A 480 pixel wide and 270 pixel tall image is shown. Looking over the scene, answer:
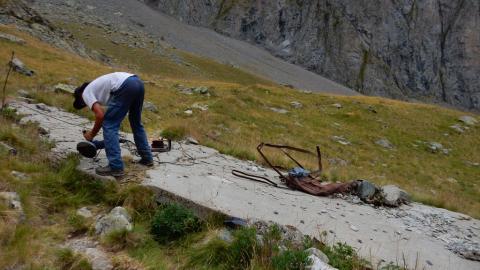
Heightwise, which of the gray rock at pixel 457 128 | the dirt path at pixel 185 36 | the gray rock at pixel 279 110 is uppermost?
the gray rock at pixel 457 128

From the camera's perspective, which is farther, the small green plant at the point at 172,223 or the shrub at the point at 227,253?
the small green plant at the point at 172,223

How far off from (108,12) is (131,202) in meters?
104

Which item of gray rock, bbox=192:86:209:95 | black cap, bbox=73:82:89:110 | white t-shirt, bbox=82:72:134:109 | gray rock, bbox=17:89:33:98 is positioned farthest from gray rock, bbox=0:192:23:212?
gray rock, bbox=192:86:209:95

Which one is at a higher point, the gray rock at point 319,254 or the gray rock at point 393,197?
the gray rock at point 319,254

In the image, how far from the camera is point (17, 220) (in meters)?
6.00

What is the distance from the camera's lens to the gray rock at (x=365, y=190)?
38.6 feet

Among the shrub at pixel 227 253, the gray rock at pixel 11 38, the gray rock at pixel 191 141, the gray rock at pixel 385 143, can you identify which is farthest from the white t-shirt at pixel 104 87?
the gray rock at pixel 11 38

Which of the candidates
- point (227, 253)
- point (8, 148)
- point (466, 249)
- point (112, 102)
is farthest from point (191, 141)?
point (466, 249)

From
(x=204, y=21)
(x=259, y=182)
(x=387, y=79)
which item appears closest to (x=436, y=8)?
(x=387, y=79)

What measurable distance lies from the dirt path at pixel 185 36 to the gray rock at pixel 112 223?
8539 cm

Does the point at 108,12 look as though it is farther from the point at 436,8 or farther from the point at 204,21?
the point at 436,8

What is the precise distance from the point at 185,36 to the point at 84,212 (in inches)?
A: 4379

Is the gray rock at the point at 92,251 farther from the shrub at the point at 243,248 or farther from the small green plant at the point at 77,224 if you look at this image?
the shrub at the point at 243,248

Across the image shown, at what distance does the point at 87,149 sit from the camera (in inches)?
329
